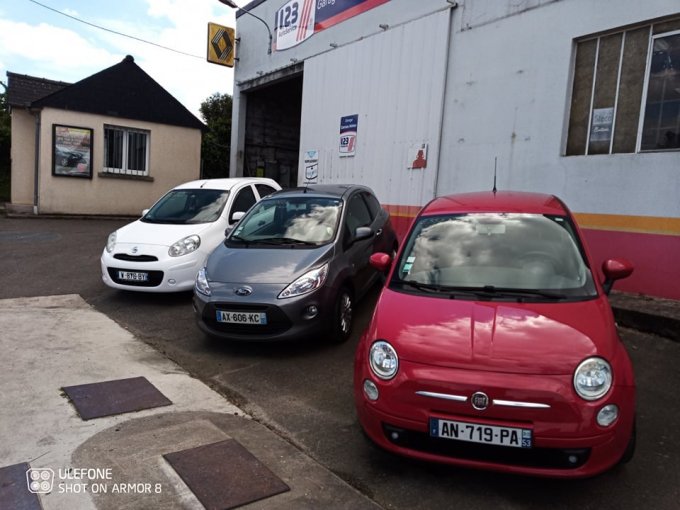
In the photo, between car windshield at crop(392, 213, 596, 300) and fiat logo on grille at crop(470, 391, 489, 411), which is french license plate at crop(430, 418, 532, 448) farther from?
car windshield at crop(392, 213, 596, 300)

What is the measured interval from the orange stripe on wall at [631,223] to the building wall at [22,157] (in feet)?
57.2

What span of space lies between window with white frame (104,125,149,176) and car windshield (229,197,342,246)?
13.0 metres

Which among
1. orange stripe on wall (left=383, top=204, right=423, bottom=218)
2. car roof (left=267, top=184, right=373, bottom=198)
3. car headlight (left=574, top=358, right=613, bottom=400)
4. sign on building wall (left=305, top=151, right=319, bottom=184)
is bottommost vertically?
car headlight (left=574, top=358, right=613, bottom=400)

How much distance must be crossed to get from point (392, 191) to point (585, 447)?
772 cm

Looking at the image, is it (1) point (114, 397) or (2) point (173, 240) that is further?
(2) point (173, 240)

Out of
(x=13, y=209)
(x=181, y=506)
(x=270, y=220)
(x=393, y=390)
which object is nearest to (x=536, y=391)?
(x=393, y=390)

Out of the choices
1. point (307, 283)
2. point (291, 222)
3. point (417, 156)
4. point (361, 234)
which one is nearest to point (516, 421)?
point (307, 283)

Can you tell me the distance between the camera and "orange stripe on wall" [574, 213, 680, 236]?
6027 mm

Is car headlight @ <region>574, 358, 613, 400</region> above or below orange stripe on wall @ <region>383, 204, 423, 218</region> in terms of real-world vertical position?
below

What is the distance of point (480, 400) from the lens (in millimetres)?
2586

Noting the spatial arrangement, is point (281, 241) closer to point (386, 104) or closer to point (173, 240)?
point (173, 240)

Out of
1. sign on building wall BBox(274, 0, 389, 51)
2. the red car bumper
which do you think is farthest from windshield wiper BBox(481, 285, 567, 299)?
sign on building wall BBox(274, 0, 389, 51)

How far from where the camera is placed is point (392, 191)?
9.91 metres

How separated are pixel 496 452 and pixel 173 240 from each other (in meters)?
5.48
